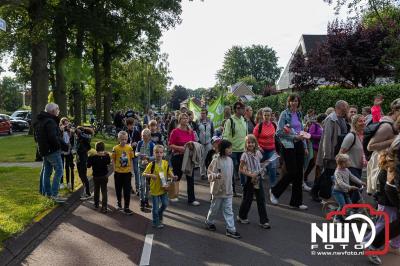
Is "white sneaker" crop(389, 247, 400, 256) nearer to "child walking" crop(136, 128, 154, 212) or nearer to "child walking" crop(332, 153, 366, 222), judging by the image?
"child walking" crop(332, 153, 366, 222)

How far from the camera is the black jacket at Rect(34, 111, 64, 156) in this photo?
8.77m

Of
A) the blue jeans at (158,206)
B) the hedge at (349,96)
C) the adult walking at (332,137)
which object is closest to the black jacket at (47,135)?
the blue jeans at (158,206)

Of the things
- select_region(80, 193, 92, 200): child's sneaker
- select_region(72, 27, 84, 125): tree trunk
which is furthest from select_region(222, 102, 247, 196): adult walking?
select_region(72, 27, 84, 125): tree trunk

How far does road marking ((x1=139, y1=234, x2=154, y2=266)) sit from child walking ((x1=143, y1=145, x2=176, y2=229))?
0.50 metres

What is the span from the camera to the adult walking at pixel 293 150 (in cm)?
822

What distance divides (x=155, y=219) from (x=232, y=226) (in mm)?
1374

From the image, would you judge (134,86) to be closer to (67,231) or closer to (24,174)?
(24,174)

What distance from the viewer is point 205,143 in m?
11.9

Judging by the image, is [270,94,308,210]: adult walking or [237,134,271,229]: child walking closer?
[237,134,271,229]: child walking

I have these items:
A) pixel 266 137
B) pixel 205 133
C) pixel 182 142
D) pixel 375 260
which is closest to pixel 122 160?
pixel 182 142

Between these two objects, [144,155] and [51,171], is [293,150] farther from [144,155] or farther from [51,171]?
[51,171]

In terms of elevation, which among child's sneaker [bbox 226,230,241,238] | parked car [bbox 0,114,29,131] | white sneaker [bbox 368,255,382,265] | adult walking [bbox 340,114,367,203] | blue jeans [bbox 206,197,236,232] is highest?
adult walking [bbox 340,114,367,203]

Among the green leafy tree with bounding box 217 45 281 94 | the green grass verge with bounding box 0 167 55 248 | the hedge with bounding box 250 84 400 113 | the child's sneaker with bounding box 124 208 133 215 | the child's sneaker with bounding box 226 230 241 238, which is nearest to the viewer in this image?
the child's sneaker with bounding box 226 230 241 238

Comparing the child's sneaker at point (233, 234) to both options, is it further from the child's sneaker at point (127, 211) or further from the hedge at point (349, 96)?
the hedge at point (349, 96)
